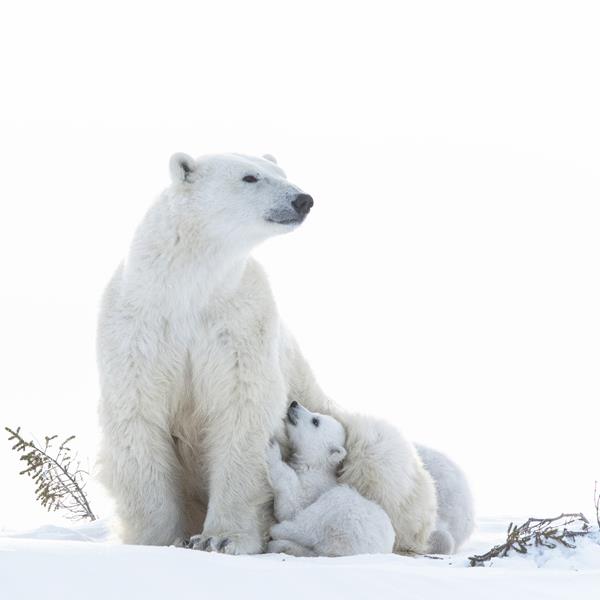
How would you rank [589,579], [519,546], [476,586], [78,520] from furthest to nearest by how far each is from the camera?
[78,520]
[519,546]
[589,579]
[476,586]

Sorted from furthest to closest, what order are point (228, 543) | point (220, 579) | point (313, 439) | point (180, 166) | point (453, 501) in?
point (453, 501) → point (313, 439) → point (180, 166) → point (228, 543) → point (220, 579)

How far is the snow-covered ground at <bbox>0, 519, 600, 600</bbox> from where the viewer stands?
3.20 m

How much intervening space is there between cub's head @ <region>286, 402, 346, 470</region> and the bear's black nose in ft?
4.14

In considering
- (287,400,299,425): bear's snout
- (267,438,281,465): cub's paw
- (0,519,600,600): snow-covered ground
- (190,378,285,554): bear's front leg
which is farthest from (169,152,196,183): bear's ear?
(0,519,600,600): snow-covered ground

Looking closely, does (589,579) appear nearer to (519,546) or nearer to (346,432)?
(519,546)

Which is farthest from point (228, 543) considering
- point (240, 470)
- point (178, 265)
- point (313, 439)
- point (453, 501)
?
point (453, 501)

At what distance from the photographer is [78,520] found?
764cm

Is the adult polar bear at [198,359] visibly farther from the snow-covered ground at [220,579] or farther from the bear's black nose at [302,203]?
the snow-covered ground at [220,579]

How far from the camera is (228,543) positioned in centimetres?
560

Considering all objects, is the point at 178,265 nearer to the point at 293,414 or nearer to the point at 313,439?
the point at 293,414

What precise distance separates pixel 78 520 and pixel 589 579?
4593 mm

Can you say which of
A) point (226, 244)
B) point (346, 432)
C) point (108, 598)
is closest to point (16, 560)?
point (108, 598)

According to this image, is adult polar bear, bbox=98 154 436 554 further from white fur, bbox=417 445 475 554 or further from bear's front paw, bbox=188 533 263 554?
white fur, bbox=417 445 475 554

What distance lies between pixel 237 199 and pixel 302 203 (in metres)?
0.40
